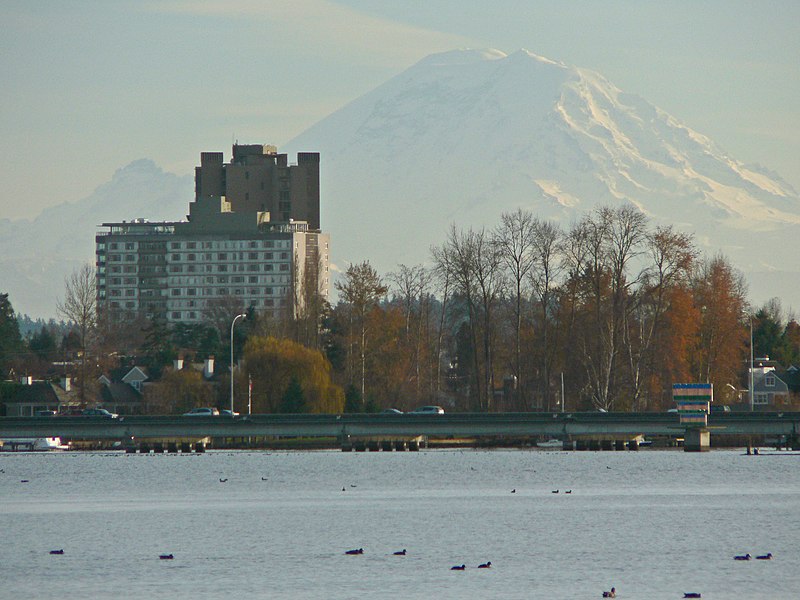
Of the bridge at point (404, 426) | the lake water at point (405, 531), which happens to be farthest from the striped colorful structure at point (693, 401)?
the lake water at point (405, 531)

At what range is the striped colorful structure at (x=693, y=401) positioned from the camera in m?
128

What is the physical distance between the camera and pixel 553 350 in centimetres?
14675

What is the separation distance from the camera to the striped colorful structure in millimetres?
127938

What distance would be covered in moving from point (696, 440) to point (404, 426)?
2419 cm

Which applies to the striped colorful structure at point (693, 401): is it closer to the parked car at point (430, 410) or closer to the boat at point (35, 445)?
the parked car at point (430, 410)

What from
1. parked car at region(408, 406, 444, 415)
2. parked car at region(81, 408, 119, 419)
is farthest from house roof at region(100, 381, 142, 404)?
parked car at region(408, 406, 444, 415)

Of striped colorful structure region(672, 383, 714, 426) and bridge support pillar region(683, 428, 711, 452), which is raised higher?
striped colorful structure region(672, 383, 714, 426)

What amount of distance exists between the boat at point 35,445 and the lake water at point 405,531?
45183 millimetres

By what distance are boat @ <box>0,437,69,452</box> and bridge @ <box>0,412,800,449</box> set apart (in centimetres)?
1888

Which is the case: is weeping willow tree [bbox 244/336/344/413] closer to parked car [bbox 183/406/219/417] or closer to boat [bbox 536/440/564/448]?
parked car [bbox 183/406/219/417]

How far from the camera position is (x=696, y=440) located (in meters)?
132

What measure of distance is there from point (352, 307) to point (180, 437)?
3171 centimetres

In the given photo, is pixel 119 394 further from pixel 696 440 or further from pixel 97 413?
pixel 696 440

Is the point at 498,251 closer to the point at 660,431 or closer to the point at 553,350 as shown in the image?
the point at 553,350
